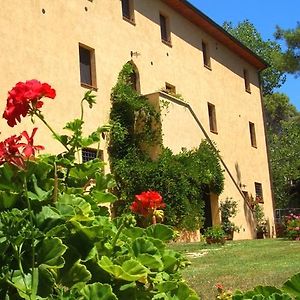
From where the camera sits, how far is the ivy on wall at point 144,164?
16.5 m

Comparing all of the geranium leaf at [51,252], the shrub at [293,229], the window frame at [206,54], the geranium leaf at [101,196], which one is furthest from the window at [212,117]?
the geranium leaf at [51,252]

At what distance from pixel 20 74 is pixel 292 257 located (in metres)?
7.44

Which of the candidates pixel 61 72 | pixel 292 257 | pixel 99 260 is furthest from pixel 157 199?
pixel 61 72

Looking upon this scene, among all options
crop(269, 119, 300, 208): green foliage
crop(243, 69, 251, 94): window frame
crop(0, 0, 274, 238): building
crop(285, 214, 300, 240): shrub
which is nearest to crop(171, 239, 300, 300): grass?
crop(0, 0, 274, 238): building

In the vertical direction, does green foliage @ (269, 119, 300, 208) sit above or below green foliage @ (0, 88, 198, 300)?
above

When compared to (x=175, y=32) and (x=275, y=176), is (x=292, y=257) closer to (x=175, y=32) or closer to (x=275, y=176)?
(x=175, y=32)

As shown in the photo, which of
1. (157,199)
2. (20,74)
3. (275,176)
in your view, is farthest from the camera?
(275,176)

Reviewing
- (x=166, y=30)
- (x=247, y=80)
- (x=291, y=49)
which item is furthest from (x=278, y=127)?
(x=166, y=30)

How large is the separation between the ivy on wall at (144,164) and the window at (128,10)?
1813 millimetres

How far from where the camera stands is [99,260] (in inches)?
101

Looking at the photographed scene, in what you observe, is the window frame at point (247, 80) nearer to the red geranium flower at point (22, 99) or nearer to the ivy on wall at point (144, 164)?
the ivy on wall at point (144, 164)

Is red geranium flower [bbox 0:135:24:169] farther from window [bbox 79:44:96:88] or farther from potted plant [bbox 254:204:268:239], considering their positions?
potted plant [bbox 254:204:268:239]

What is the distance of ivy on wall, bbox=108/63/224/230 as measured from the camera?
1655cm

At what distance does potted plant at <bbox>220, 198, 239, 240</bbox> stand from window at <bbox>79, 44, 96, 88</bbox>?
323 inches
